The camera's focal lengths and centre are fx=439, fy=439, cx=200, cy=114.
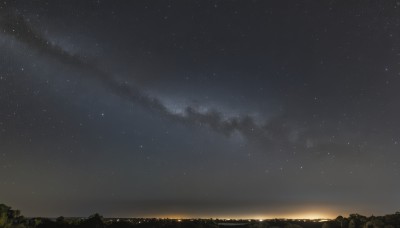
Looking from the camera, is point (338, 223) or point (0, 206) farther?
point (338, 223)

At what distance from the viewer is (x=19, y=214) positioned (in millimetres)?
73250

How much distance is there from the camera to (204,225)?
269ft

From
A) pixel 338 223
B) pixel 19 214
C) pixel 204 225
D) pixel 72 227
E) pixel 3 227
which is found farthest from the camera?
pixel 338 223

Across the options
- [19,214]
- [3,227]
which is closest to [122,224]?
[19,214]

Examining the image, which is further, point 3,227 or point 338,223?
point 338,223

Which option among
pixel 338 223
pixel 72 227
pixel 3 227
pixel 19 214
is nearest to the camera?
pixel 3 227

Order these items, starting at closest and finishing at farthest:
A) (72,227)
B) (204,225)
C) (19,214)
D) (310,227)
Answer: (72,227), (19,214), (204,225), (310,227)

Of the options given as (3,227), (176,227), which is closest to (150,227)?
(176,227)

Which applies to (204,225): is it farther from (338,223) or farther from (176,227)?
(338,223)

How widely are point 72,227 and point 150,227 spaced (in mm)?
16460

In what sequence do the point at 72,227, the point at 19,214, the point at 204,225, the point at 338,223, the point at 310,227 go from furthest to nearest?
the point at 310,227
the point at 338,223
the point at 204,225
the point at 19,214
the point at 72,227

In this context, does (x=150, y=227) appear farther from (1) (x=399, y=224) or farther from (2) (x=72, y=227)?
(1) (x=399, y=224)

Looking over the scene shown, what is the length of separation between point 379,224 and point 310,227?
53.2 metres

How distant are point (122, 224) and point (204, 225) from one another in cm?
1621
